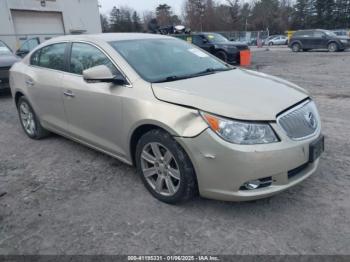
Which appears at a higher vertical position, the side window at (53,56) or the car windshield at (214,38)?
the side window at (53,56)

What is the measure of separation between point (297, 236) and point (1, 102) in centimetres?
802

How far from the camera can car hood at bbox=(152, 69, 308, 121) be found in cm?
266

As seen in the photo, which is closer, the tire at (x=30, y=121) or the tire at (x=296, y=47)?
the tire at (x=30, y=121)

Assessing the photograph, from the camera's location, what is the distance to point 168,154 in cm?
295

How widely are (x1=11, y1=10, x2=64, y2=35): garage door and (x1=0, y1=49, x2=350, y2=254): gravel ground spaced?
2114 centimetres

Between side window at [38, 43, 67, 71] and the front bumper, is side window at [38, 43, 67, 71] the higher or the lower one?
the higher one

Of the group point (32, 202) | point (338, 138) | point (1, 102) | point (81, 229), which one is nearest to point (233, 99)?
point (81, 229)

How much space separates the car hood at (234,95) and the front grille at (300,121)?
69mm

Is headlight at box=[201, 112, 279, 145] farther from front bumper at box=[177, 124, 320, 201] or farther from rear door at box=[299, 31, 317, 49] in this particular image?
rear door at box=[299, 31, 317, 49]

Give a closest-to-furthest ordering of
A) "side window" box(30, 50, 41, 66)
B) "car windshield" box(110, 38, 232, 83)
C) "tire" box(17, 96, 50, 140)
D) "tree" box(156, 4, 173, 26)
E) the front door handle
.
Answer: "car windshield" box(110, 38, 232, 83), the front door handle, "side window" box(30, 50, 41, 66), "tire" box(17, 96, 50, 140), "tree" box(156, 4, 173, 26)

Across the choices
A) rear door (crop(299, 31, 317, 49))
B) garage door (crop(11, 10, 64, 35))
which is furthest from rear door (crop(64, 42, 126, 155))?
rear door (crop(299, 31, 317, 49))

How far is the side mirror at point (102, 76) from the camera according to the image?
127 inches

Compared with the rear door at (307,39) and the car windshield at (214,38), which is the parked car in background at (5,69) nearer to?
the car windshield at (214,38)

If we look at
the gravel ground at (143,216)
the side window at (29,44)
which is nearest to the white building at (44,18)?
the side window at (29,44)
